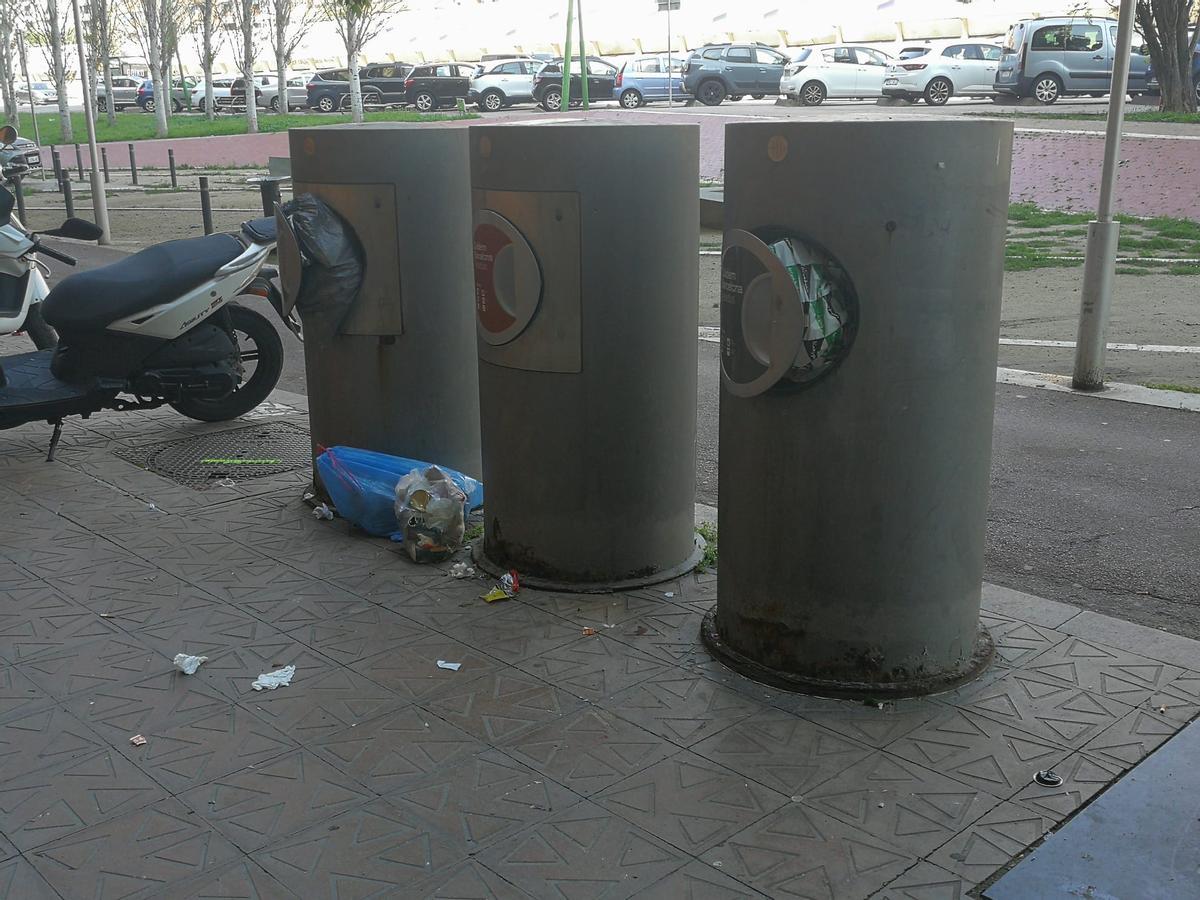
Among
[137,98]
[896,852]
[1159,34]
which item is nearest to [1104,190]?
[896,852]

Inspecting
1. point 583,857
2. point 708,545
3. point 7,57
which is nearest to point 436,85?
point 7,57

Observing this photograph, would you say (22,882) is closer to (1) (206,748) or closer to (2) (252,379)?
(1) (206,748)

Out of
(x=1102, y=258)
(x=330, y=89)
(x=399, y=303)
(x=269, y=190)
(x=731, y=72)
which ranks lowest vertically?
(x=1102, y=258)

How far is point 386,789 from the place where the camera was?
3.46 meters

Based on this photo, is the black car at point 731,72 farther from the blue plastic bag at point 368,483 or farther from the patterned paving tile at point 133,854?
the patterned paving tile at point 133,854

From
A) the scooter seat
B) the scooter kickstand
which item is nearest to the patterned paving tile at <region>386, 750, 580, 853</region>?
the scooter seat

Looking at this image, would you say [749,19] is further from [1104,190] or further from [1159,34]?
[1104,190]

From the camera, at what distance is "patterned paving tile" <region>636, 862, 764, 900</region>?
9.73 feet

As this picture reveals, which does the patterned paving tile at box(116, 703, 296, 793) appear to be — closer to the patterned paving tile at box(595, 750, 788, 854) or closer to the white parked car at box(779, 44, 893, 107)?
the patterned paving tile at box(595, 750, 788, 854)

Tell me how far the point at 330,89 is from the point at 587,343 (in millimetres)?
44729

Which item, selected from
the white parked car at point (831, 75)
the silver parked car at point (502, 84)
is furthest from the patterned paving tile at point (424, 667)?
the silver parked car at point (502, 84)

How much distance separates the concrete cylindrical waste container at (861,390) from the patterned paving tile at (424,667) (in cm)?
94

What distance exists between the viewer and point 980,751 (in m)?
3.61

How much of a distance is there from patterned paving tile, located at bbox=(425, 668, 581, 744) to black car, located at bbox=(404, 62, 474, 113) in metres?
39.7
